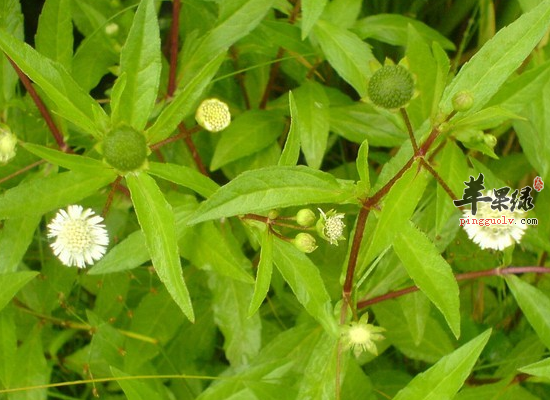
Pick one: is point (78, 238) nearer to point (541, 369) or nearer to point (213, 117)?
point (213, 117)

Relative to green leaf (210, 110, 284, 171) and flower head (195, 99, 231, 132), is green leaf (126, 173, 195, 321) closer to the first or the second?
flower head (195, 99, 231, 132)

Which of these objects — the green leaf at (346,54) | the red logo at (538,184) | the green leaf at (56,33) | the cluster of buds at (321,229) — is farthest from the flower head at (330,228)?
the red logo at (538,184)

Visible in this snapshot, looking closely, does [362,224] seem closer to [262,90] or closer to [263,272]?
[263,272]

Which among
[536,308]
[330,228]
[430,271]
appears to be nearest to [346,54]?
[330,228]

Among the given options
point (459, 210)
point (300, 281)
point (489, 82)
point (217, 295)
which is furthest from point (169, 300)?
point (489, 82)

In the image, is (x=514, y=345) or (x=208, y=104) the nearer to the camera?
(x=208, y=104)

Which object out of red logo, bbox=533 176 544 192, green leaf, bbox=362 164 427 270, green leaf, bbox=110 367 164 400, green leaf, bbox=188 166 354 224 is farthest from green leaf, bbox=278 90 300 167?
red logo, bbox=533 176 544 192
